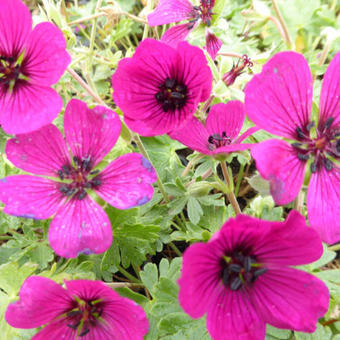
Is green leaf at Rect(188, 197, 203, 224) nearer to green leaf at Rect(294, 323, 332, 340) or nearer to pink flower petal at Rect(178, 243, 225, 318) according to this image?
pink flower petal at Rect(178, 243, 225, 318)

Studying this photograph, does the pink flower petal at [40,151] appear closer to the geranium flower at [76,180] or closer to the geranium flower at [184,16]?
the geranium flower at [76,180]

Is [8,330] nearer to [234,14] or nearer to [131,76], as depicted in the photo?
[131,76]

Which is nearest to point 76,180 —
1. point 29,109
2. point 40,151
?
point 40,151

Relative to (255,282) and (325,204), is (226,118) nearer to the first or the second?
(325,204)

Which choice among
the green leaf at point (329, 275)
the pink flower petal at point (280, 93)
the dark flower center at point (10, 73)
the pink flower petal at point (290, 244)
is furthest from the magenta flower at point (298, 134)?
the dark flower center at point (10, 73)

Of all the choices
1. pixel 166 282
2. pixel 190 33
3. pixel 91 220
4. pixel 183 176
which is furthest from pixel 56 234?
pixel 190 33
